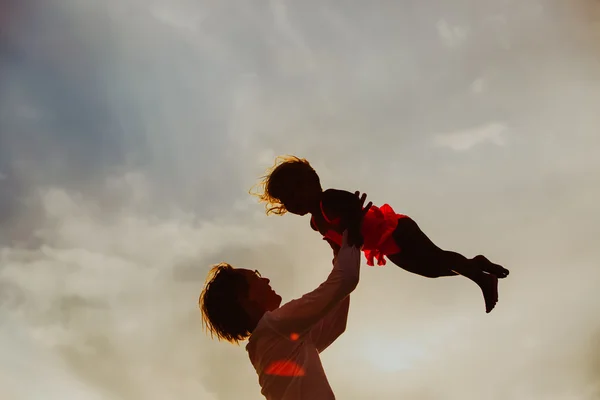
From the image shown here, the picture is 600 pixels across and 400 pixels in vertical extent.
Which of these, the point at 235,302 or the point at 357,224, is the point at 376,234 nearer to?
the point at 357,224

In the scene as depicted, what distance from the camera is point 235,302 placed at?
4.46 metres

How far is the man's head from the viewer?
4.42 m

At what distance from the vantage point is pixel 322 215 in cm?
531

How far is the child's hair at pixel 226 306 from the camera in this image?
442cm

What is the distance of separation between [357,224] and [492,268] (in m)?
2.04

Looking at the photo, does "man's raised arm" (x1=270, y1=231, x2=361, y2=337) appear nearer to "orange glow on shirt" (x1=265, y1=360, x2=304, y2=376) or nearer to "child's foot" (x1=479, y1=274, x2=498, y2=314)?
"orange glow on shirt" (x1=265, y1=360, x2=304, y2=376)

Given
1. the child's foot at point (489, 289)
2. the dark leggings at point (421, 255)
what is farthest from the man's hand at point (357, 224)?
the child's foot at point (489, 289)

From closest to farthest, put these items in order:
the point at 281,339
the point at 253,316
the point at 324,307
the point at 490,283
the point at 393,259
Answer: the point at 324,307, the point at 281,339, the point at 253,316, the point at 490,283, the point at 393,259

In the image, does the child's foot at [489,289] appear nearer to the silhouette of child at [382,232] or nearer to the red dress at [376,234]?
the silhouette of child at [382,232]

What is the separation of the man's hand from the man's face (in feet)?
3.31

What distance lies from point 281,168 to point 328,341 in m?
1.82

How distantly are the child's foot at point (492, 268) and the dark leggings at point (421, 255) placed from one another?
0.12m

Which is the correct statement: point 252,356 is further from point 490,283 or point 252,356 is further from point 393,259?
point 490,283

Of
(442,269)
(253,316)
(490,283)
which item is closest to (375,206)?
(442,269)
